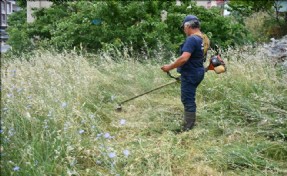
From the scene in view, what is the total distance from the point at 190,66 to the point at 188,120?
69cm

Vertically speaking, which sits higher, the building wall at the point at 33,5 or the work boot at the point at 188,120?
the building wall at the point at 33,5

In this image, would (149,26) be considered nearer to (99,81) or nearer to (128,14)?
(128,14)

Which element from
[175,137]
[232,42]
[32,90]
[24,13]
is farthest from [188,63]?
[24,13]

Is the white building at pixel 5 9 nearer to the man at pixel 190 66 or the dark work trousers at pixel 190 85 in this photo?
the man at pixel 190 66

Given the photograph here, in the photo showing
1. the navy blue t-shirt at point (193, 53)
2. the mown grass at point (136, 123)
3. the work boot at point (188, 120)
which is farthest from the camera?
the work boot at point (188, 120)

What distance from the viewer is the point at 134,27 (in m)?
7.70

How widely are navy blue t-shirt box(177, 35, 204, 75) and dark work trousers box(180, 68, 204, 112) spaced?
50 millimetres

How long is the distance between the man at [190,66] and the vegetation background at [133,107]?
0.27 meters

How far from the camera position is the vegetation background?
129 inches

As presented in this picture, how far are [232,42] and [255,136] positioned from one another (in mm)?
4857

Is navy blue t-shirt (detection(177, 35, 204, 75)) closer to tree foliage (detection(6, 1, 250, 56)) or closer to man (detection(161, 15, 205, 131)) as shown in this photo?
man (detection(161, 15, 205, 131))

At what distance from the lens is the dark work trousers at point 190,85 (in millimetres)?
4367

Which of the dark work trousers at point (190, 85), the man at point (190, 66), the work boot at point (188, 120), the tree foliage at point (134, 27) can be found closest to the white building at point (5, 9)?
the tree foliage at point (134, 27)

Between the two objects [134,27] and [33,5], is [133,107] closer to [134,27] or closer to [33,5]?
[134,27]
